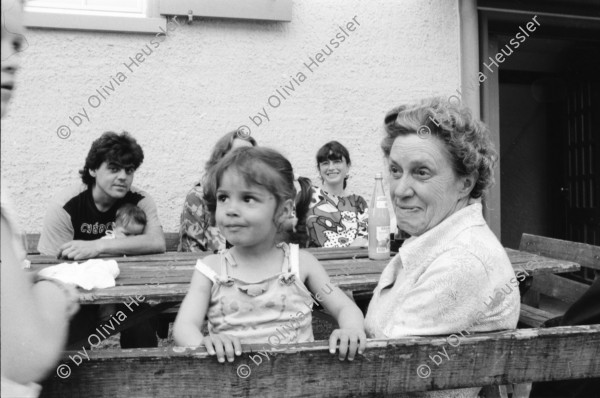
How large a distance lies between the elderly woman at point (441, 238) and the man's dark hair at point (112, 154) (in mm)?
2071

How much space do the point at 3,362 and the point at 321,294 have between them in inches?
46.6

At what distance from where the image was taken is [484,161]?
1693mm

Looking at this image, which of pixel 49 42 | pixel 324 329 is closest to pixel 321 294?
pixel 324 329

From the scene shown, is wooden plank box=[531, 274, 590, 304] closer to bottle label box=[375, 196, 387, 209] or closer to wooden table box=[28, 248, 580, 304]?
wooden table box=[28, 248, 580, 304]

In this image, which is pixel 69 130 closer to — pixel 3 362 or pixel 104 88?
pixel 104 88

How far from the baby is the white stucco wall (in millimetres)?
986

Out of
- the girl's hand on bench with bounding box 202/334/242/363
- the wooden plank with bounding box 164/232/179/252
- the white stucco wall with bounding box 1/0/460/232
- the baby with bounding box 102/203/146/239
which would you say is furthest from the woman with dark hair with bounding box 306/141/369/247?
the girl's hand on bench with bounding box 202/334/242/363

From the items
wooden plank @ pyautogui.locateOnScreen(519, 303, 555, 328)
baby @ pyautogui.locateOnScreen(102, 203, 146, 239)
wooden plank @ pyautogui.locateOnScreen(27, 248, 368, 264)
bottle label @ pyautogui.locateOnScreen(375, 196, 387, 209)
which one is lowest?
wooden plank @ pyautogui.locateOnScreen(519, 303, 555, 328)

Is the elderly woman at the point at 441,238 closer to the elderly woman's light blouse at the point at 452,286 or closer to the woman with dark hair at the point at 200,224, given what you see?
the elderly woman's light blouse at the point at 452,286

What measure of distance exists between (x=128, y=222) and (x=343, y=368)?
2398 mm

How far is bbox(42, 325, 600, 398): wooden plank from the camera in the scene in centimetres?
108

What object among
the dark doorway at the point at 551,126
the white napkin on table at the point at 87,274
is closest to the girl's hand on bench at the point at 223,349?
the white napkin on table at the point at 87,274

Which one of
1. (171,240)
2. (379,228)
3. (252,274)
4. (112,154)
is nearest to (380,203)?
(379,228)

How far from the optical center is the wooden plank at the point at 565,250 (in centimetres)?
308
